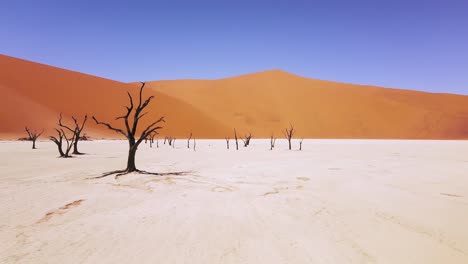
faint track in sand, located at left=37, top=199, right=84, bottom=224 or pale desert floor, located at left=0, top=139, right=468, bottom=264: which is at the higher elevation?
pale desert floor, located at left=0, top=139, right=468, bottom=264

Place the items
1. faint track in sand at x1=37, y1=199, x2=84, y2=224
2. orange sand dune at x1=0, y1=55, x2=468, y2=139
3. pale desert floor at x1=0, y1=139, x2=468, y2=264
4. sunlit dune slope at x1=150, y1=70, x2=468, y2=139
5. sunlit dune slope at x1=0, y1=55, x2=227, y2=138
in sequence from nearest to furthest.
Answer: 1. pale desert floor at x1=0, y1=139, x2=468, y2=264
2. faint track in sand at x1=37, y1=199, x2=84, y2=224
3. sunlit dune slope at x1=0, y1=55, x2=227, y2=138
4. orange sand dune at x1=0, y1=55, x2=468, y2=139
5. sunlit dune slope at x1=150, y1=70, x2=468, y2=139

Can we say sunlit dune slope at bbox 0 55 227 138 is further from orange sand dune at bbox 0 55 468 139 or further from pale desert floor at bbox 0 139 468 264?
pale desert floor at bbox 0 139 468 264

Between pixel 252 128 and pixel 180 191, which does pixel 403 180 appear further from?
pixel 252 128

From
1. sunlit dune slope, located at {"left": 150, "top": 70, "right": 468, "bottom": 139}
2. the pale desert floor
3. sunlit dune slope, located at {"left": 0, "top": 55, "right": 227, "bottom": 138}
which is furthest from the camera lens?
sunlit dune slope, located at {"left": 150, "top": 70, "right": 468, "bottom": 139}

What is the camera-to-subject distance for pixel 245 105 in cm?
7962

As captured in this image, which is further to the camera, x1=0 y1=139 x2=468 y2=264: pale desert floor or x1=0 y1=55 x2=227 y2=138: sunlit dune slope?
x1=0 y1=55 x2=227 y2=138: sunlit dune slope

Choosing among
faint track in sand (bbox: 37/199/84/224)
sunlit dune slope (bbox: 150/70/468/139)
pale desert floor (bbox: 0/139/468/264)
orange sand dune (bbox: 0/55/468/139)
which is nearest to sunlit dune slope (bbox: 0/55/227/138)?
orange sand dune (bbox: 0/55/468/139)

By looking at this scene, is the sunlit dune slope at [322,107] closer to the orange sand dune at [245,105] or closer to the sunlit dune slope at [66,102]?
the orange sand dune at [245,105]

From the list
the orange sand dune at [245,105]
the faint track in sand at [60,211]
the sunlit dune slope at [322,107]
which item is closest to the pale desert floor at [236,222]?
the faint track in sand at [60,211]

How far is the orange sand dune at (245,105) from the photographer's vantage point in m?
53.4

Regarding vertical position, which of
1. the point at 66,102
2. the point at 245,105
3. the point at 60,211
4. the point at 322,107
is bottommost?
the point at 60,211

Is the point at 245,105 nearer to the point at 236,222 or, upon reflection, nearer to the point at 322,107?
the point at 322,107

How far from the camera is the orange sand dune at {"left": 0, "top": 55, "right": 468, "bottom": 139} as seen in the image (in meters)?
53.4

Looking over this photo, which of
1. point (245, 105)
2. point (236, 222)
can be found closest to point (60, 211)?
point (236, 222)
